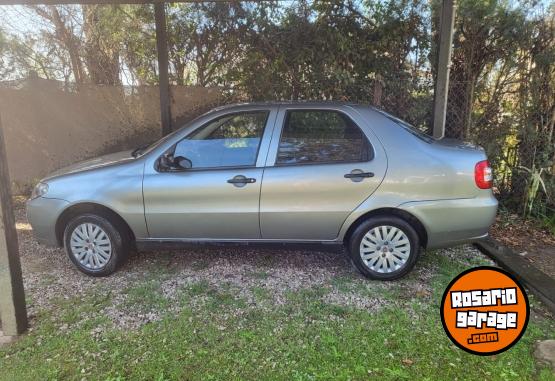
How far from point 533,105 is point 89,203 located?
18.1 ft

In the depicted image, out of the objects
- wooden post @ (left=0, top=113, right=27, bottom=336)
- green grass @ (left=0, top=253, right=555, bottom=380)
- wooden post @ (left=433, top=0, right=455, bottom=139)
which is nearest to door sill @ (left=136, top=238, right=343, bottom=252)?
green grass @ (left=0, top=253, right=555, bottom=380)

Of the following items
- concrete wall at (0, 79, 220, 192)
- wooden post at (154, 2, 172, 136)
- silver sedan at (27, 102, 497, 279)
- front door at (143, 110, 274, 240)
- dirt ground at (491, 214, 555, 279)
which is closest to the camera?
silver sedan at (27, 102, 497, 279)

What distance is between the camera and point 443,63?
5098mm

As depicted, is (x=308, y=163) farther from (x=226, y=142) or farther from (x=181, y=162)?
(x=181, y=162)

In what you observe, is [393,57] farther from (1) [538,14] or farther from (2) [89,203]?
(2) [89,203]

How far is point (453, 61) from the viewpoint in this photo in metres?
5.86

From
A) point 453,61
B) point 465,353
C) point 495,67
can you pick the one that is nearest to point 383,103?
point 453,61

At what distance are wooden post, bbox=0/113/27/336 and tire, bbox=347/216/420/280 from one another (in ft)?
8.98

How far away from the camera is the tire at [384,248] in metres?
3.80

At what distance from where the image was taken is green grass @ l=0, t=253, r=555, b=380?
2.69 meters

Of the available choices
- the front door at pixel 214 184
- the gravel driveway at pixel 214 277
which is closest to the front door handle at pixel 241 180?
the front door at pixel 214 184

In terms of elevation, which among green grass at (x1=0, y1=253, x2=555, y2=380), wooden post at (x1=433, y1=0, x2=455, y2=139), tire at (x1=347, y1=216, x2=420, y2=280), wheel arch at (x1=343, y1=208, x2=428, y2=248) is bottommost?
green grass at (x1=0, y1=253, x2=555, y2=380)

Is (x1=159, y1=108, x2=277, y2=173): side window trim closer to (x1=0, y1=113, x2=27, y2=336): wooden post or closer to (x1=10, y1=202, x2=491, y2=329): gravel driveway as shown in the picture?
(x1=10, y1=202, x2=491, y2=329): gravel driveway

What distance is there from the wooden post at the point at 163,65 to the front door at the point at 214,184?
251cm
